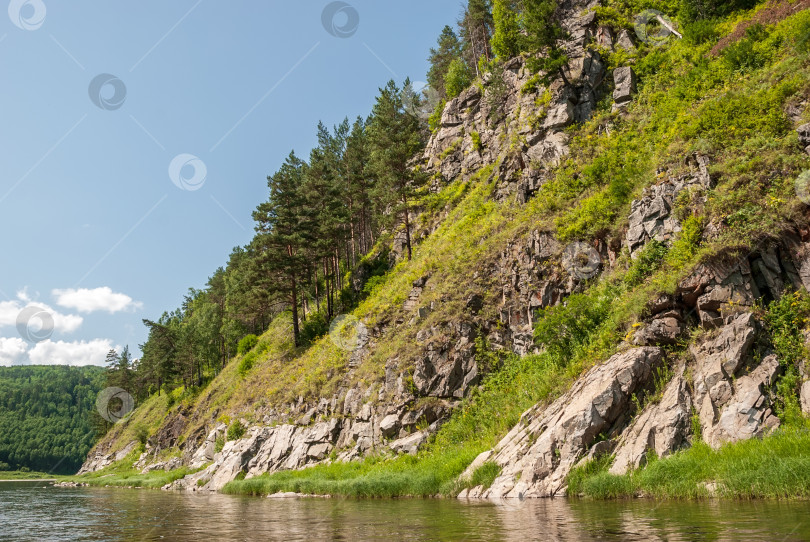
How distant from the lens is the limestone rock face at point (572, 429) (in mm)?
15906

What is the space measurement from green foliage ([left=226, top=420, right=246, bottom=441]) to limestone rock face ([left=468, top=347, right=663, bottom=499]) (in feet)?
89.6

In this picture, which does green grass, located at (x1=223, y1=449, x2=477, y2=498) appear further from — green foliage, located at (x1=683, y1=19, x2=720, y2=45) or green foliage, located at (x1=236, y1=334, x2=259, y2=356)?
green foliage, located at (x1=236, y1=334, x2=259, y2=356)

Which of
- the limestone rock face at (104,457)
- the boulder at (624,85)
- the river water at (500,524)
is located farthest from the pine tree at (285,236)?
the limestone rock face at (104,457)

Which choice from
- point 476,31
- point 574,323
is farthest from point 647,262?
point 476,31

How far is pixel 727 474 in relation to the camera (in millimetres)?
11977

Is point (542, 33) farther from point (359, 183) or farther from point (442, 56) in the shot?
point (442, 56)

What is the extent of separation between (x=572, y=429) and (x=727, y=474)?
4.91 m

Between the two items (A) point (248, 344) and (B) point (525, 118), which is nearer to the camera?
(B) point (525, 118)

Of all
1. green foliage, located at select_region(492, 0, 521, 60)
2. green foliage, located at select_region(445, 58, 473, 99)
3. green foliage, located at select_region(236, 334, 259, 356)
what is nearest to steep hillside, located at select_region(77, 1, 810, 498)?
green foliage, located at select_region(492, 0, 521, 60)

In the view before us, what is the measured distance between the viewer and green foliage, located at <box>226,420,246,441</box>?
4000cm

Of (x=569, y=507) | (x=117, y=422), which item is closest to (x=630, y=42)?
(x=569, y=507)

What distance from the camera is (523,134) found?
38.6m

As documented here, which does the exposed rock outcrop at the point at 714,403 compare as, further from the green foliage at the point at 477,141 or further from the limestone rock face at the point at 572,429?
the green foliage at the point at 477,141

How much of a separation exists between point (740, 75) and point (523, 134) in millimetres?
14904
